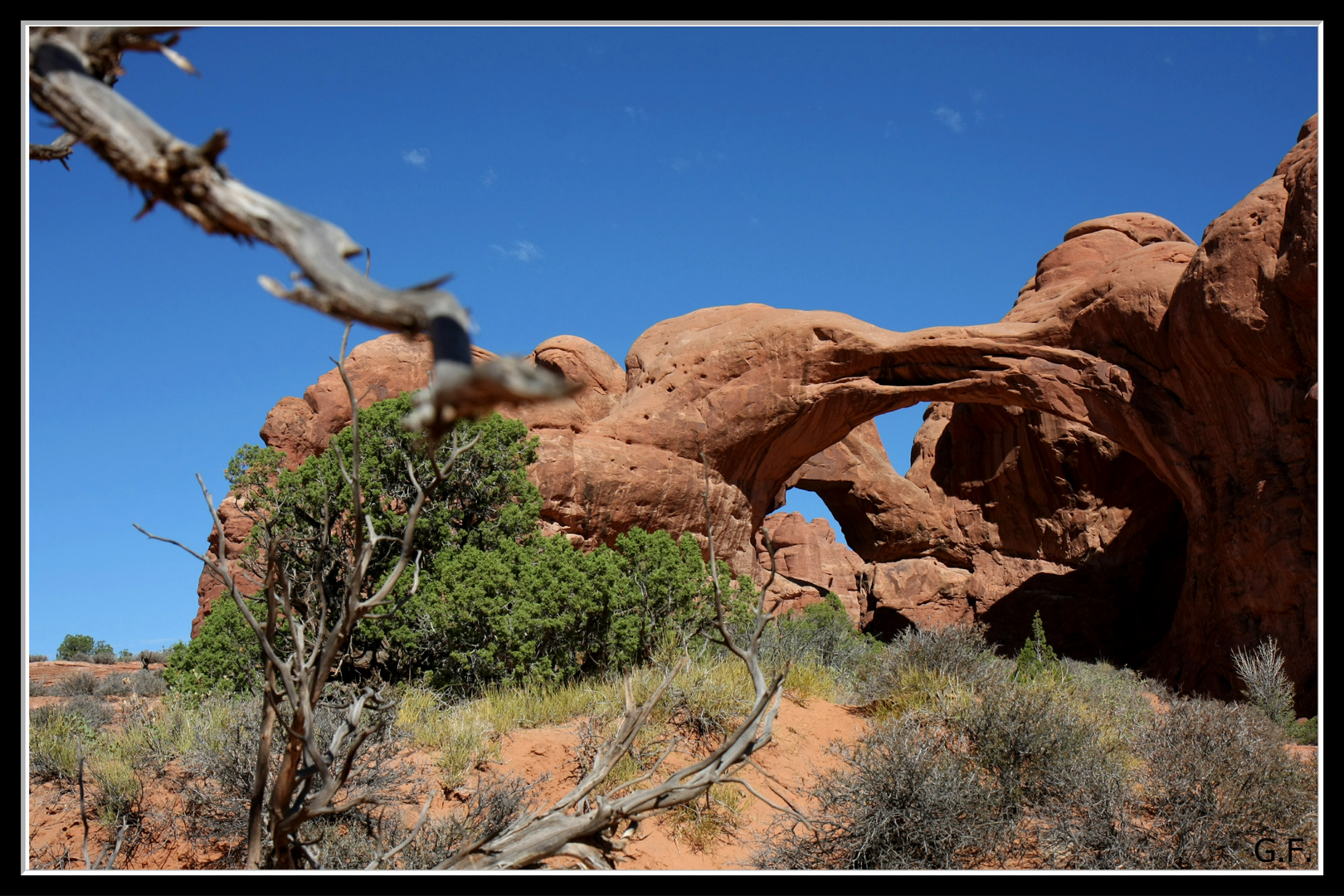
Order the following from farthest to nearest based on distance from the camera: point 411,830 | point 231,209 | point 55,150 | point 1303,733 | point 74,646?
1. point 74,646
2. point 1303,733
3. point 411,830
4. point 55,150
5. point 231,209

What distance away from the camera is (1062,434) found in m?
23.6

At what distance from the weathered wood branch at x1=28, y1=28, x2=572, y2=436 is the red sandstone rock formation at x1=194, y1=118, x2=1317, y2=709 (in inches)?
557

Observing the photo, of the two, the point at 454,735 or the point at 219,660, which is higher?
the point at 219,660

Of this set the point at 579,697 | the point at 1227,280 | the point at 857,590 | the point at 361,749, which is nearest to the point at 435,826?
the point at 361,749

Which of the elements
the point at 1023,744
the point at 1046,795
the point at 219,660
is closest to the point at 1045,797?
the point at 1046,795

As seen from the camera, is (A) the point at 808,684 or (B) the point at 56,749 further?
(A) the point at 808,684

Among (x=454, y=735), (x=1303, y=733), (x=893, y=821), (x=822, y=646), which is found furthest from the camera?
(x=822, y=646)

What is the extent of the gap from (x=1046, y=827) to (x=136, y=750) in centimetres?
780

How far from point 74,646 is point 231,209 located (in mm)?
37574

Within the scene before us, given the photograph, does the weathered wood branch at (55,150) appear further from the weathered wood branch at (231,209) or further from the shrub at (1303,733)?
the shrub at (1303,733)

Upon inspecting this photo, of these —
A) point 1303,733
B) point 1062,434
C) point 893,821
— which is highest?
point 1062,434

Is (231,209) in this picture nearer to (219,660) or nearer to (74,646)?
(219,660)

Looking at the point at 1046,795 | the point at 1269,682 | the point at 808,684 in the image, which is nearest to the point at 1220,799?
the point at 1046,795

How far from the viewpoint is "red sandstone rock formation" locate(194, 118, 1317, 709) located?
46.5 ft
